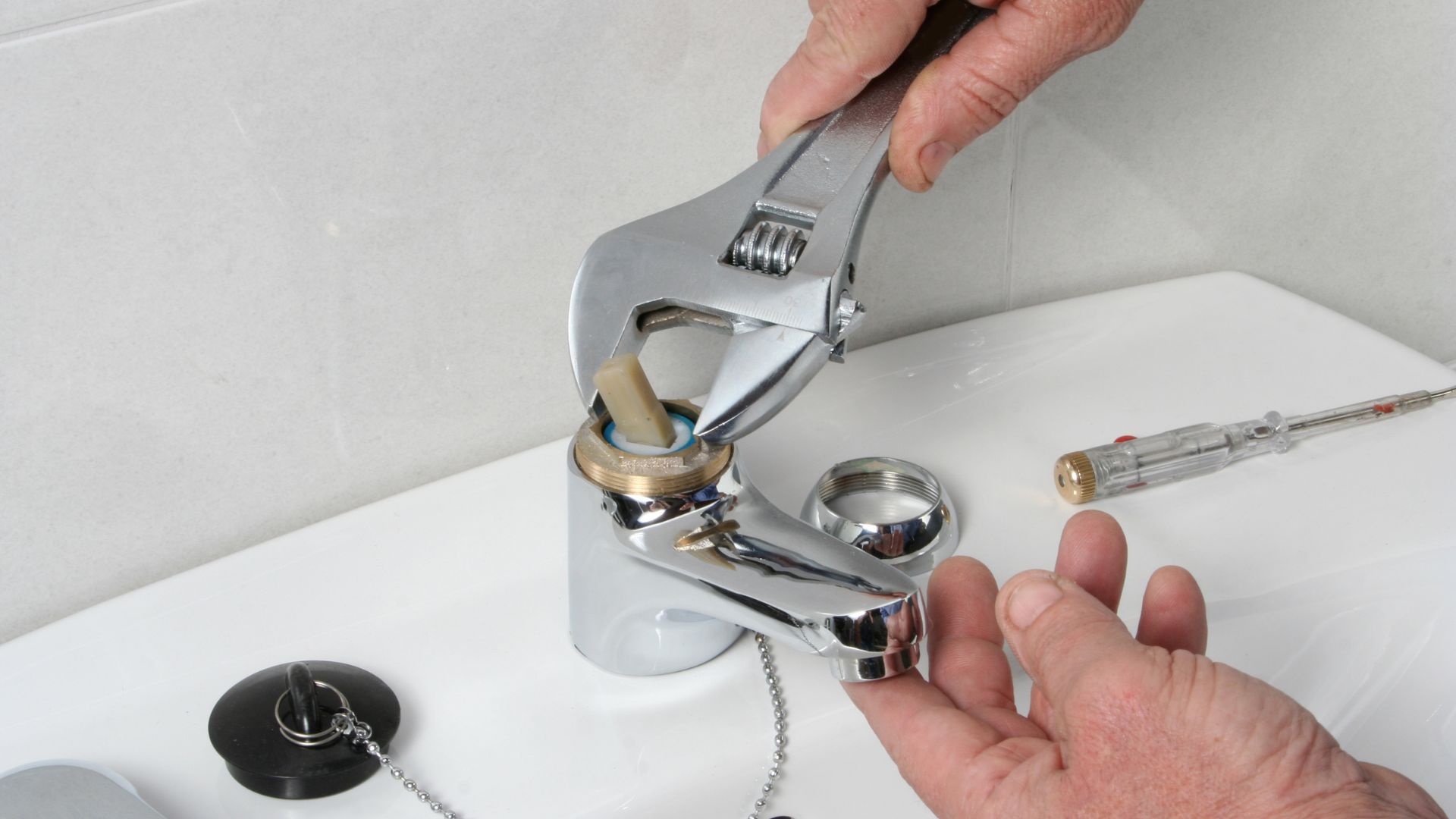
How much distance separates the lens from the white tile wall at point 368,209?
1.62 feet

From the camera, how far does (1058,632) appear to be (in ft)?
1.37

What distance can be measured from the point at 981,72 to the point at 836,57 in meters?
0.06

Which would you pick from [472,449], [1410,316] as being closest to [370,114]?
[472,449]

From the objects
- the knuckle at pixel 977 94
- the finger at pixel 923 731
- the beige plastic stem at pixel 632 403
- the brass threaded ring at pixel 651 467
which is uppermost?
the knuckle at pixel 977 94

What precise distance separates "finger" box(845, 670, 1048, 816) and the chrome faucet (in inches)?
0.7

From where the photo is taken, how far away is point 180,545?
1.90ft

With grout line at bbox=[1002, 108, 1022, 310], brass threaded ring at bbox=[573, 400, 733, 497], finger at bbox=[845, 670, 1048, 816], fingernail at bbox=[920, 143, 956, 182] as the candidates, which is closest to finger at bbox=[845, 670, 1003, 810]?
finger at bbox=[845, 670, 1048, 816]

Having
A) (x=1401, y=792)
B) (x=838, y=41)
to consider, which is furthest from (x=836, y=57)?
(x=1401, y=792)

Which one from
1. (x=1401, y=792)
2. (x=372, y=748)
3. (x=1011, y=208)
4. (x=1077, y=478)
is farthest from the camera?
(x=1011, y=208)

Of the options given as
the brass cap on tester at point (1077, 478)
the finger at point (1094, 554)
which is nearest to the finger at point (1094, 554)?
the finger at point (1094, 554)

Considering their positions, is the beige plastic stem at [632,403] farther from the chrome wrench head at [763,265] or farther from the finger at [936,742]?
the finger at [936,742]

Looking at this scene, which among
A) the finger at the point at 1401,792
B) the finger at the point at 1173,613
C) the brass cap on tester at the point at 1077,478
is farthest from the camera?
the brass cap on tester at the point at 1077,478

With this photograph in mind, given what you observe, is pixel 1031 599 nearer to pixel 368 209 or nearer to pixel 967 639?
pixel 967 639

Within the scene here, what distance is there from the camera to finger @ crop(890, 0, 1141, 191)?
1.66ft
